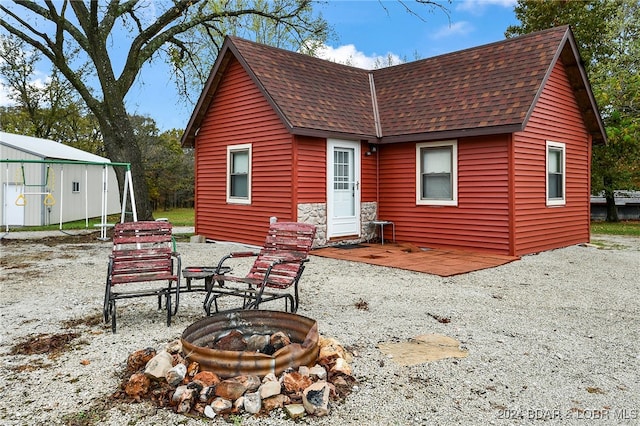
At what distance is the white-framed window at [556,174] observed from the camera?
35.0ft

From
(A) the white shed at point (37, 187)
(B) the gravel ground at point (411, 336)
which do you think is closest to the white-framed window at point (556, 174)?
(B) the gravel ground at point (411, 336)

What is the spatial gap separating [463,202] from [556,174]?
2724mm

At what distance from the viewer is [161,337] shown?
4.31 meters

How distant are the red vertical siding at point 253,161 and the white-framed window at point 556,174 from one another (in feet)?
19.3

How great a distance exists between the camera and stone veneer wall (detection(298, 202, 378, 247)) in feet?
33.2

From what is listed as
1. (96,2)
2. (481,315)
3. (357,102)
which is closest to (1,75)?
(96,2)

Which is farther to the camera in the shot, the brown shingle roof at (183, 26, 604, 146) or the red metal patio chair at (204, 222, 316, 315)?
the brown shingle roof at (183, 26, 604, 146)

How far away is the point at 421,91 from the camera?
11492 millimetres

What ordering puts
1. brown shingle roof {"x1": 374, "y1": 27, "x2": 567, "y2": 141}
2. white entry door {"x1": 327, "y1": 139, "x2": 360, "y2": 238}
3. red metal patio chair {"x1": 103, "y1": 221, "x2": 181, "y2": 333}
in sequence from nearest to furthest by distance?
1. red metal patio chair {"x1": 103, "y1": 221, "x2": 181, "y2": 333}
2. brown shingle roof {"x1": 374, "y1": 27, "x2": 567, "y2": 141}
3. white entry door {"x1": 327, "y1": 139, "x2": 360, "y2": 238}

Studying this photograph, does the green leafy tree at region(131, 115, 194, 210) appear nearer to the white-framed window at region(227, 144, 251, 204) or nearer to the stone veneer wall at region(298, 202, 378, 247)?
the white-framed window at region(227, 144, 251, 204)

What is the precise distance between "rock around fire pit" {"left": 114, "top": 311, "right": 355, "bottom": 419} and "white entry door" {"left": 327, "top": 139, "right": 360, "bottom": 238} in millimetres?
7172

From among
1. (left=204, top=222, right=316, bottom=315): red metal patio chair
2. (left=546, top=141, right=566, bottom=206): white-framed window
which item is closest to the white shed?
(left=204, top=222, right=316, bottom=315): red metal patio chair

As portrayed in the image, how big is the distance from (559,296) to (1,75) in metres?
30.6

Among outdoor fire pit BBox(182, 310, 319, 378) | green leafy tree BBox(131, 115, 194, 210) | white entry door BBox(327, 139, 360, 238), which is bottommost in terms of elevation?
outdoor fire pit BBox(182, 310, 319, 378)
